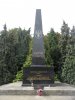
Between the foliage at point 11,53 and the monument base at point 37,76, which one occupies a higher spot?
the foliage at point 11,53

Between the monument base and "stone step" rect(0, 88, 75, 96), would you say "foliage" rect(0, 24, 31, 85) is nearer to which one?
the monument base

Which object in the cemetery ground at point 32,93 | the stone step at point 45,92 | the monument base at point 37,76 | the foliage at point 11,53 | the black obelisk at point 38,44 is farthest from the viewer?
the foliage at point 11,53

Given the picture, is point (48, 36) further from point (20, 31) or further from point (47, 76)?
point (47, 76)

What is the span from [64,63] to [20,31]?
6968mm

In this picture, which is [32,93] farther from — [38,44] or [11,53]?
[11,53]

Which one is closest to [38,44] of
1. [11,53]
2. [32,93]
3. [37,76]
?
[37,76]

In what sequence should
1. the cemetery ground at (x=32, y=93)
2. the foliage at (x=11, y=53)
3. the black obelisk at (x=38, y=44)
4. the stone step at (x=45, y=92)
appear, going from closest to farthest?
the cemetery ground at (x=32, y=93)
the stone step at (x=45, y=92)
the black obelisk at (x=38, y=44)
the foliage at (x=11, y=53)

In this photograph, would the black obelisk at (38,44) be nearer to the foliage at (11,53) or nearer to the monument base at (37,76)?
the monument base at (37,76)

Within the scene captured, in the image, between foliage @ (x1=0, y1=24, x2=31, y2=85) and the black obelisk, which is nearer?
the black obelisk

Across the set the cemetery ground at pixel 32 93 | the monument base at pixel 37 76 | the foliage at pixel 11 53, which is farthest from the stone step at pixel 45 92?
the foliage at pixel 11 53

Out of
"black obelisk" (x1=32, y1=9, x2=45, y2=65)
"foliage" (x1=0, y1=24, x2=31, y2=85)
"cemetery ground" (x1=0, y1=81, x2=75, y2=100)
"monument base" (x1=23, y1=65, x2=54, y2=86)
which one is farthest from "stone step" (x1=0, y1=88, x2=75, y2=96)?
"foliage" (x1=0, y1=24, x2=31, y2=85)

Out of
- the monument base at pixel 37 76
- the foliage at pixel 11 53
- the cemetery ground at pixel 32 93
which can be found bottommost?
the cemetery ground at pixel 32 93

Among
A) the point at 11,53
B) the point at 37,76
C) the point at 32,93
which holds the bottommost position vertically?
the point at 32,93

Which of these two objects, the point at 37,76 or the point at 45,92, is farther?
the point at 37,76
